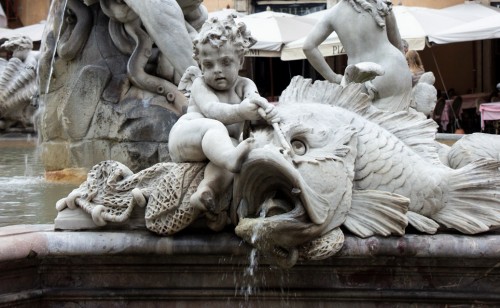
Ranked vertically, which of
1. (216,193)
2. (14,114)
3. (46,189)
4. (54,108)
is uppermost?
(216,193)

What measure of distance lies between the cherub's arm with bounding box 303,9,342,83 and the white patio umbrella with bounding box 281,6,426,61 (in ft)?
24.7

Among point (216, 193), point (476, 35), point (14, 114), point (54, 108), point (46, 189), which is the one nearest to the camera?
point (216, 193)

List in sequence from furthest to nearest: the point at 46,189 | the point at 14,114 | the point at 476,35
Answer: the point at 476,35 < the point at 14,114 < the point at 46,189

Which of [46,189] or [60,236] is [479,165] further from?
[46,189]

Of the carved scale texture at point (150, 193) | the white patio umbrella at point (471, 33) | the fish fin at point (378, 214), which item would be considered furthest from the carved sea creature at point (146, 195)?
the white patio umbrella at point (471, 33)

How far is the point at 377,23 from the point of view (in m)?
6.14

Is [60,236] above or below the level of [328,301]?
above

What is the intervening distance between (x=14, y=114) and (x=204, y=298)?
9.83 meters

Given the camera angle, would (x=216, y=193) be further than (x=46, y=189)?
No

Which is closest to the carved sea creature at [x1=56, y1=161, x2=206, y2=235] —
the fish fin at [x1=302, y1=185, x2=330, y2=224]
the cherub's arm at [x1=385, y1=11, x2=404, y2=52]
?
the fish fin at [x1=302, y1=185, x2=330, y2=224]

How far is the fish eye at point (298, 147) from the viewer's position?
110 inches

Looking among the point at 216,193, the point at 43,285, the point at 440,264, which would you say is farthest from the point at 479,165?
the point at 43,285

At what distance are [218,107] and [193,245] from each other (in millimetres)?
443

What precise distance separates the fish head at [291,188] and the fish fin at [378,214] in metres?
0.05
